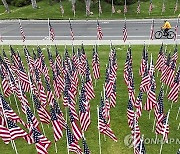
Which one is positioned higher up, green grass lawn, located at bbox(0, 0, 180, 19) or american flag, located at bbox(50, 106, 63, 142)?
american flag, located at bbox(50, 106, 63, 142)

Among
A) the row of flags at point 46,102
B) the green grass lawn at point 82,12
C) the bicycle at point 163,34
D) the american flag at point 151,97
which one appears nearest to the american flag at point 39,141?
the row of flags at point 46,102

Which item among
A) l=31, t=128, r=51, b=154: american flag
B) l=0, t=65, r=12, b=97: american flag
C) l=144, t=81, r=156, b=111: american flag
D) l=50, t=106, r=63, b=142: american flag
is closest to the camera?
l=31, t=128, r=51, b=154: american flag

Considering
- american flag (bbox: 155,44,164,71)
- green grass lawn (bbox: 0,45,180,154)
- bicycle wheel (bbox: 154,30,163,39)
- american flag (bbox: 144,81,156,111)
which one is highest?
american flag (bbox: 144,81,156,111)

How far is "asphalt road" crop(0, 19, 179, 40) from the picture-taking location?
4259cm

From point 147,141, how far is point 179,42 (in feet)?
69.3

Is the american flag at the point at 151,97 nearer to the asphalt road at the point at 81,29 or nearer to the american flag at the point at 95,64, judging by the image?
the american flag at the point at 95,64

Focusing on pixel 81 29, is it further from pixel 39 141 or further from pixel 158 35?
pixel 39 141

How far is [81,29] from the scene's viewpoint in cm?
4588

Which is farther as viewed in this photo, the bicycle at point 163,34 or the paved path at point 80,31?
the paved path at point 80,31

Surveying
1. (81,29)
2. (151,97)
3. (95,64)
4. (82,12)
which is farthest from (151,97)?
(82,12)

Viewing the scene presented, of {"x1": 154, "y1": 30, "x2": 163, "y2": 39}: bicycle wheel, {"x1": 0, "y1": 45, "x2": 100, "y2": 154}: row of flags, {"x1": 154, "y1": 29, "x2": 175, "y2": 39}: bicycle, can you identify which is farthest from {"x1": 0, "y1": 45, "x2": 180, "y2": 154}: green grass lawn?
{"x1": 154, "y1": 30, "x2": 163, "y2": 39}: bicycle wheel

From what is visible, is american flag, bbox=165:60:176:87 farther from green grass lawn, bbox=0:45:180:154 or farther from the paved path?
the paved path

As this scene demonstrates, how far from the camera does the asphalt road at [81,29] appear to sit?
42594 millimetres

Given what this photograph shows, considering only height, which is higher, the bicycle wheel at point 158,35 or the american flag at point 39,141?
the american flag at point 39,141
